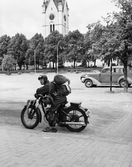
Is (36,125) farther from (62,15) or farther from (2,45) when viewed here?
(2,45)

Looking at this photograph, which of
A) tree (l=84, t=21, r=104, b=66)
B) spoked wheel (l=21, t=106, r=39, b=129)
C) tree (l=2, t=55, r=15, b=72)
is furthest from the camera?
tree (l=84, t=21, r=104, b=66)

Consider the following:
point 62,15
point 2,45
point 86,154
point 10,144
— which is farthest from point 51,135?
point 2,45

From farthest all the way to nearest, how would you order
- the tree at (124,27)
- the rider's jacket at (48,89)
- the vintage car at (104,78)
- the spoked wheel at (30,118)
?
1. the vintage car at (104,78)
2. the tree at (124,27)
3. the spoked wheel at (30,118)
4. the rider's jacket at (48,89)

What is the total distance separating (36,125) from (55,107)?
0.65 metres

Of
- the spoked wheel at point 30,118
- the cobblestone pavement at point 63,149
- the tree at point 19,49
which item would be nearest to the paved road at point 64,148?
the cobblestone pavement at point 63,149

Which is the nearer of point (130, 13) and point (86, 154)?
point (86, 154)

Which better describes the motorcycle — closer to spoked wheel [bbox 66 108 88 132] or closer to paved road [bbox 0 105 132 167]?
spoked wheel [bbox 66 108 88 132]

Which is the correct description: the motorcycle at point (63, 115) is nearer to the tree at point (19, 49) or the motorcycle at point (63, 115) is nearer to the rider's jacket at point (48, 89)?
the rider's jacket at point (48, 89)

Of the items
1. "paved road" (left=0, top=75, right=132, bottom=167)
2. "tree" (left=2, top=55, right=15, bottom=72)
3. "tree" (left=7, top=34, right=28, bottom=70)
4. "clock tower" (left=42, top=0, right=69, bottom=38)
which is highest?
"clock tower" (left=42, top=0, right=69, bottom=38)

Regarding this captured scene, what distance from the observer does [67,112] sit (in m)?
5.73

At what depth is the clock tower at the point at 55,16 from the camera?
633 centimetres

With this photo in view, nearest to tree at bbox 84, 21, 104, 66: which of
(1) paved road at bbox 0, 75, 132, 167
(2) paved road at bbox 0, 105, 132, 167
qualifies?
(1) paved road at bbox 0, 75, 132, 167

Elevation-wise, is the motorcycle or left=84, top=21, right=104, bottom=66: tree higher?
left=84, top=21, right=104, bottom=66: tree

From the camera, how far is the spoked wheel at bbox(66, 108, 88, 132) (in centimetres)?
563
